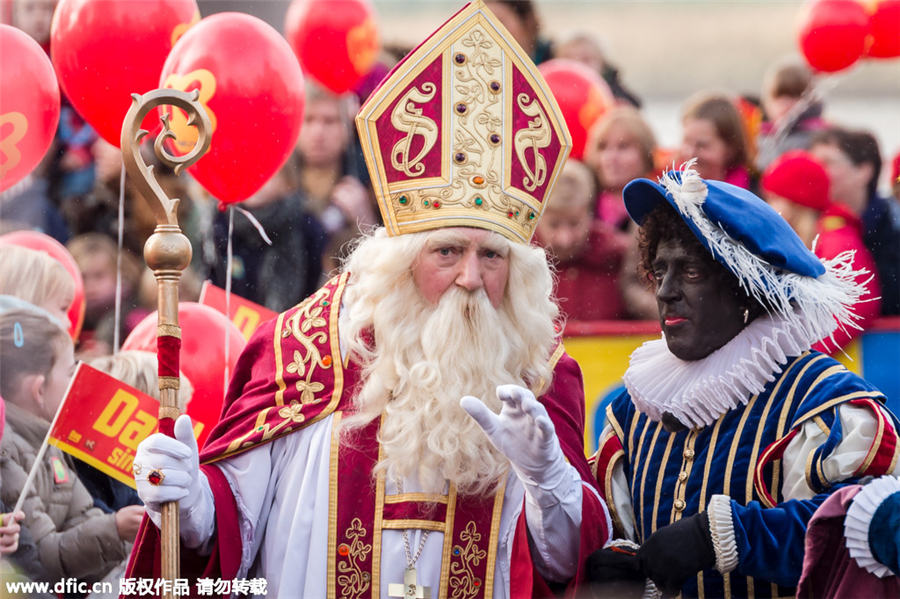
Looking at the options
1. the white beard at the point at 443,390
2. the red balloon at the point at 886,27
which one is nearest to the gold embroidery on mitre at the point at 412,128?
the white beard at the point at 443,390

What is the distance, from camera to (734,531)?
3.48 meters

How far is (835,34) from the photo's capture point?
24.3ft

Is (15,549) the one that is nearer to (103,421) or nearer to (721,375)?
(103,421)

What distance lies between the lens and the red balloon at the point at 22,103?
4816 mm

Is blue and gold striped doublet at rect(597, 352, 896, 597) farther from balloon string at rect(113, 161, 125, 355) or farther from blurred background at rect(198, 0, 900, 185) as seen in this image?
blurred background at rect(198, 0, 900, 185)

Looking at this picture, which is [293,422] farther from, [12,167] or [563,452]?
[12,167]

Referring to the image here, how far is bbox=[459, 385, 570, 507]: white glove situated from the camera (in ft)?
11.5

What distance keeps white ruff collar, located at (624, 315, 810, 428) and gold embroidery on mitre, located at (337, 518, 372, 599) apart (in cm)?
95

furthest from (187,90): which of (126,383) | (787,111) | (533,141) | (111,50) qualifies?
(787,111)

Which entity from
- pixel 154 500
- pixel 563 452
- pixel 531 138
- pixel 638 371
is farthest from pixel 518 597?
pixel 531 138

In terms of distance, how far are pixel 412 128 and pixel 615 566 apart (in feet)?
4.83

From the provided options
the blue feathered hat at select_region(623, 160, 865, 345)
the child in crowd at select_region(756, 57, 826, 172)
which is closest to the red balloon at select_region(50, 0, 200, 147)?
the blue feathered hat at select_region(623, 160, 865, 345)

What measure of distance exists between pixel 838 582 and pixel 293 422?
5.34 feet

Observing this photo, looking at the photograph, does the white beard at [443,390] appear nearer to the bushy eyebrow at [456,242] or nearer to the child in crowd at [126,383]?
Result: the bushy eyebrow at [456,242]
